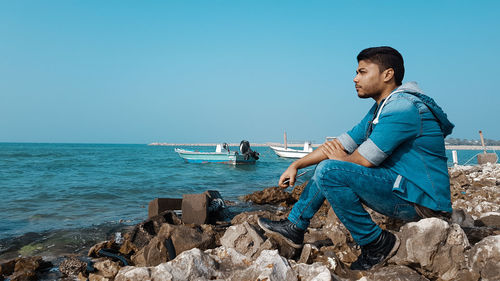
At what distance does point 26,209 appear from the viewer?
764 centimetres

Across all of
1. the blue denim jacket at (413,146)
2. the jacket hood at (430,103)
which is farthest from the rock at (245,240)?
the jacket hood at (430,103)

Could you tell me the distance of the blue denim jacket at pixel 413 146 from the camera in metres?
2.21

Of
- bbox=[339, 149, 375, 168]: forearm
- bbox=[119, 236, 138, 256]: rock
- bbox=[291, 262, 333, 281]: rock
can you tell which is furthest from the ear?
bbox=[119, 236, 138, 256]: rock

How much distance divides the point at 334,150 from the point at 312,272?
36.8 inches

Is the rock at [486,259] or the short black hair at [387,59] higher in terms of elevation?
the short black hair at [387,59]

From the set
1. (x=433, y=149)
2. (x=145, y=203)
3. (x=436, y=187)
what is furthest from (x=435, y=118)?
(x=145, y=203)

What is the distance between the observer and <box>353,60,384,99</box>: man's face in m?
2.53

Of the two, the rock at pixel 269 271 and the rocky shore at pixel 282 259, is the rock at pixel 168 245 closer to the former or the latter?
the rocky shore at pixel 282 259

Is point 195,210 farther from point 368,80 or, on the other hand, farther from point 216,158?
point 216,158

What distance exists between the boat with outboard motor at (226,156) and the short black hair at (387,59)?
2239cm

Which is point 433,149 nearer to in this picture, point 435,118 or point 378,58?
point 435,118

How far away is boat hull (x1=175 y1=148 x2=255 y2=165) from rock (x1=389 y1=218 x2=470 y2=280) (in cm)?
2241

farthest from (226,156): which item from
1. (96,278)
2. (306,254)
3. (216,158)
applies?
(306,254)

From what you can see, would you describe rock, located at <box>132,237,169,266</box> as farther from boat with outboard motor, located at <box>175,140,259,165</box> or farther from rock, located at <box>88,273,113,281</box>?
boat with outboard motor, located at <box>175,140,259,165</box>
